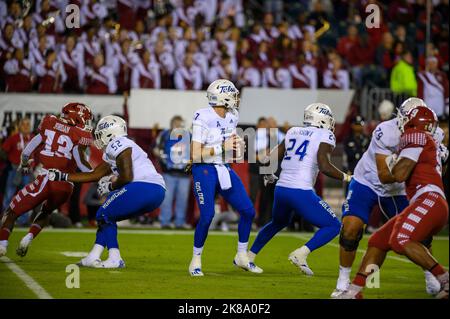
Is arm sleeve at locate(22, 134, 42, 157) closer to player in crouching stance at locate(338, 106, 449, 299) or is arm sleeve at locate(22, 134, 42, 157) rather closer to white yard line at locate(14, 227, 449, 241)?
white yard line at locate(14, 227, 449, 241)

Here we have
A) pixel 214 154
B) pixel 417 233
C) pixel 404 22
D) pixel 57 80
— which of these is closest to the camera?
pixel 417 233

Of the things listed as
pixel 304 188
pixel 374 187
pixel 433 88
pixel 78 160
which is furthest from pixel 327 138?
pixel 433 88

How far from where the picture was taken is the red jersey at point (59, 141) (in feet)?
36.5

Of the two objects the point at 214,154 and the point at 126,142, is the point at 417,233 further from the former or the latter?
the point at 126,142

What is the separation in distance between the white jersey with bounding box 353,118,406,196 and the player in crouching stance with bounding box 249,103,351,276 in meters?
0.60

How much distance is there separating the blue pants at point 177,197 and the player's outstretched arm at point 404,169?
28.6 ft

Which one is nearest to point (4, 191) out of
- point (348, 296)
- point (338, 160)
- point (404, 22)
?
point (338, 160)

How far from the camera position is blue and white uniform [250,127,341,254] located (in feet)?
32.6

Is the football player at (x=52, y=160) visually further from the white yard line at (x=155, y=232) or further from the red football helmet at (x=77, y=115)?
the white yard line at (x=155, y=232)

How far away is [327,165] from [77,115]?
3.11 meters

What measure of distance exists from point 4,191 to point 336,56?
284 inches

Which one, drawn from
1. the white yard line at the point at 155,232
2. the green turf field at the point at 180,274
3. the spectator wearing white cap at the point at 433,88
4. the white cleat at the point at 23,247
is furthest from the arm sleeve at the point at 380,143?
the spectator wearing white cap at the point at 433,88

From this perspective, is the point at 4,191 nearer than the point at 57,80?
Yes

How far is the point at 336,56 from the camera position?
Result: 19.3m
